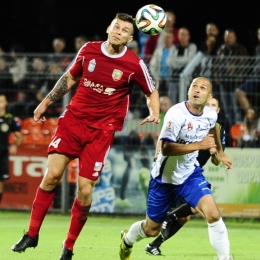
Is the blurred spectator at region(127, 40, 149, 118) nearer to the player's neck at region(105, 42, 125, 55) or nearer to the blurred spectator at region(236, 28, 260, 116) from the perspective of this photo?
the blurred spectator at region(236, 28, 260, 116)

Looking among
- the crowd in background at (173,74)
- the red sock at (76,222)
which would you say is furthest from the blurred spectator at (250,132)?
the red sock at (76,222)

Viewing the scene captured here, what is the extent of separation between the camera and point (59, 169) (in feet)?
30.3

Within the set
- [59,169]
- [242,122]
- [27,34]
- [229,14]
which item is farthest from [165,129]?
[27,34]

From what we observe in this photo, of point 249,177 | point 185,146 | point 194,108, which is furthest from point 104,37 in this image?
point 185,146

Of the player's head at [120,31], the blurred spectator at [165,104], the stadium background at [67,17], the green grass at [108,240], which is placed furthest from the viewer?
the stadium background at [67,17]

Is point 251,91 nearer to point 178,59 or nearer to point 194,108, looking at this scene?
point 178,59

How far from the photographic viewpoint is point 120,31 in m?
9.40

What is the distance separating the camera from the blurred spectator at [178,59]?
15.1 metres

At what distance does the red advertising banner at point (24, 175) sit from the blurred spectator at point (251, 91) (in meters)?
3.51

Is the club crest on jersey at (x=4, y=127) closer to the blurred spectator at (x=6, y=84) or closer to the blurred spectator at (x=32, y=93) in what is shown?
the blurred spectator at (x=32, y=93)

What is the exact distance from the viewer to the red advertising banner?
1590 cm

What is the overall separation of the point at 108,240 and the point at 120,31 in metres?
3.83

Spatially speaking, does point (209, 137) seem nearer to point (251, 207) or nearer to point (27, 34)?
point (251, 207)

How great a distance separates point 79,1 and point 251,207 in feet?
29.7
